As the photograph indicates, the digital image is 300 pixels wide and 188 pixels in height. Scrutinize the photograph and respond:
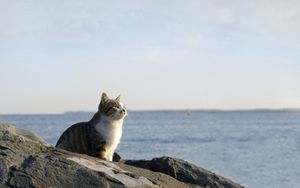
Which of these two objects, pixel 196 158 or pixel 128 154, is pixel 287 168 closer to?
pixel 196 158

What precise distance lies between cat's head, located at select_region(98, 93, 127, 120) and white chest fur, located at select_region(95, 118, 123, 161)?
10 centimetres

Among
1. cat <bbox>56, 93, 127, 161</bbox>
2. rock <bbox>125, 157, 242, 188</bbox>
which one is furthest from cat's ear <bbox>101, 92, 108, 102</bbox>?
rock <bbox>125, 157, 242, 188</bbox>

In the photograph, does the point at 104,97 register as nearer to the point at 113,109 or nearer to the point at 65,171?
the point at 113,109

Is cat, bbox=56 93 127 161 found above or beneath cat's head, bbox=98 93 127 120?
beneath

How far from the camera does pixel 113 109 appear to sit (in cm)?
1075

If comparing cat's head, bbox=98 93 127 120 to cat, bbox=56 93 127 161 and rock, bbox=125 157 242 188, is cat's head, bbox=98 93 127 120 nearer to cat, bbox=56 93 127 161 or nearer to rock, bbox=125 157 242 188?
cat, bbox=56 93 127 161

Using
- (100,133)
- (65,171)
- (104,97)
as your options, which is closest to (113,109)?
(104,97)

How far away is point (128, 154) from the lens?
132 feet

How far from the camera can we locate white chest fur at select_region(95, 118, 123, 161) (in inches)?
412

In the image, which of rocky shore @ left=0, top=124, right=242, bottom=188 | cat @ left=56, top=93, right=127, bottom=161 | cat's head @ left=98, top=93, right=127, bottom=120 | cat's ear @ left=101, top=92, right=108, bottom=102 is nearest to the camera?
rocky shore @ left=0, top=124, right=242, bottom=188

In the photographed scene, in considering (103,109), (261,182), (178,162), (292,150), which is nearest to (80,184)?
(178,162)

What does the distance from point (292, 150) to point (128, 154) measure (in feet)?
37.6

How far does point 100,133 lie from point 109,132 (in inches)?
6.5

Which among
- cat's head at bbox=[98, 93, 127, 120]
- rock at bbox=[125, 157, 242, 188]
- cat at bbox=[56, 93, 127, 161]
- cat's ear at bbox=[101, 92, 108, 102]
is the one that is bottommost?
rock at bbox=[125, 157, 242, 188]
